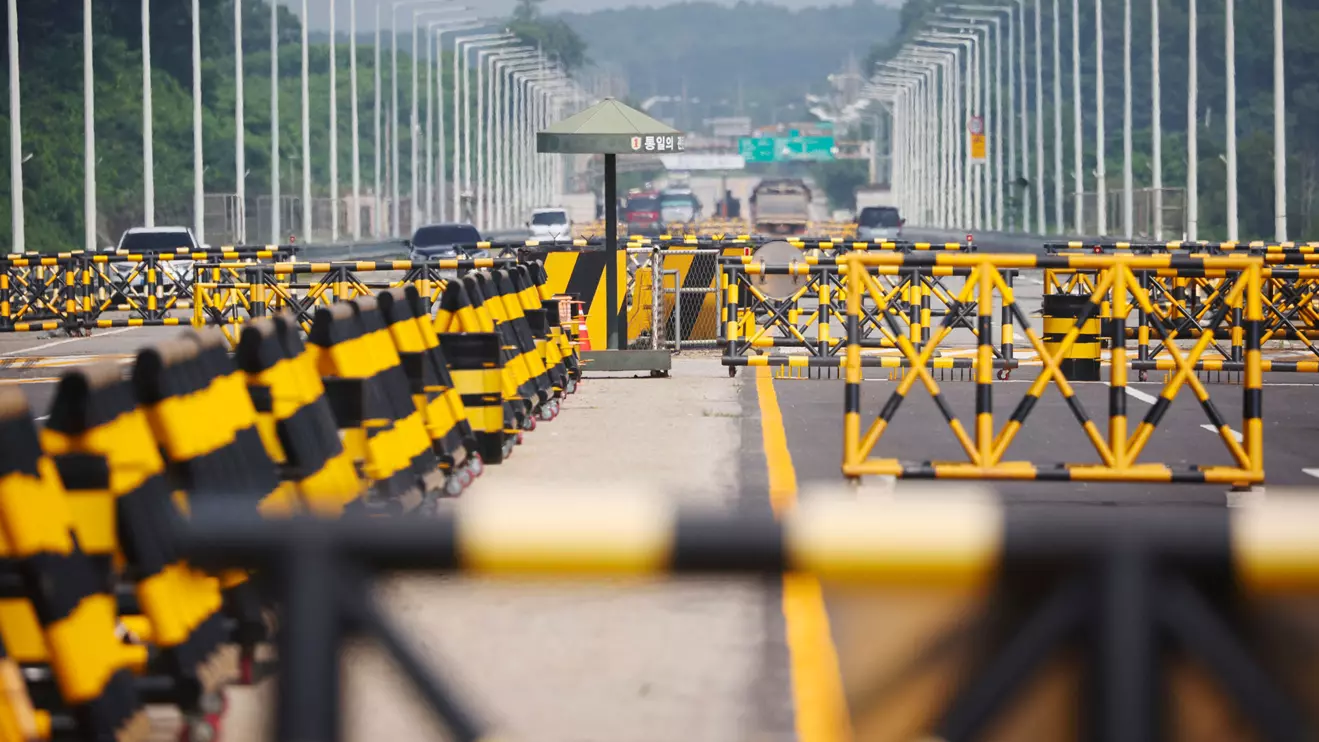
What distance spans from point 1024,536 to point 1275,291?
74.5 ft

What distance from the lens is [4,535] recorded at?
5750mm

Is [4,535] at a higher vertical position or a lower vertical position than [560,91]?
lower

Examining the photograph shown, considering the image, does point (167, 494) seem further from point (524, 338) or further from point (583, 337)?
point (583, 337)

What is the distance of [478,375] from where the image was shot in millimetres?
13641

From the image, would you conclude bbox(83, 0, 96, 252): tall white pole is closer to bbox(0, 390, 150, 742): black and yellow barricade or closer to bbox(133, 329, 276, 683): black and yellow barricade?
bbox(133, 329, 276, 683): black and yellow barricade

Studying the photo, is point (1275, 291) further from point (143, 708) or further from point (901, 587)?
point (901, 587)

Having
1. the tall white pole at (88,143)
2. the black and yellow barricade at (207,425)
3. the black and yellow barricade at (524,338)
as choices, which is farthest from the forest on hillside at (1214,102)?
the black and yellow barricade at (207,425)

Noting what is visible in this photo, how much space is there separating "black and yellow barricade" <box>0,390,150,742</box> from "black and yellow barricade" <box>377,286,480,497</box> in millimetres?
5361

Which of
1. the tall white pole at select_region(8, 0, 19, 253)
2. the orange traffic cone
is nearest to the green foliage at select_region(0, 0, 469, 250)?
the tall white pole at select_region(8, 0, 19, 253)

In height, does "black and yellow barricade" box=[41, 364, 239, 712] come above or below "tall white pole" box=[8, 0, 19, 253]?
below

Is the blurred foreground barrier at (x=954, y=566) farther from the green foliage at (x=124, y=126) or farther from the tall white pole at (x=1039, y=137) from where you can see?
the tall white pole at (x=1039, y=137)

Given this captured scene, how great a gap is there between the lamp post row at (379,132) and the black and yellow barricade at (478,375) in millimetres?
37362

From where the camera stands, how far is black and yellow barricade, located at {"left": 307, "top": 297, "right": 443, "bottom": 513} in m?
10.2

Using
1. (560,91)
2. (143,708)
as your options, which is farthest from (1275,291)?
(560,91)
